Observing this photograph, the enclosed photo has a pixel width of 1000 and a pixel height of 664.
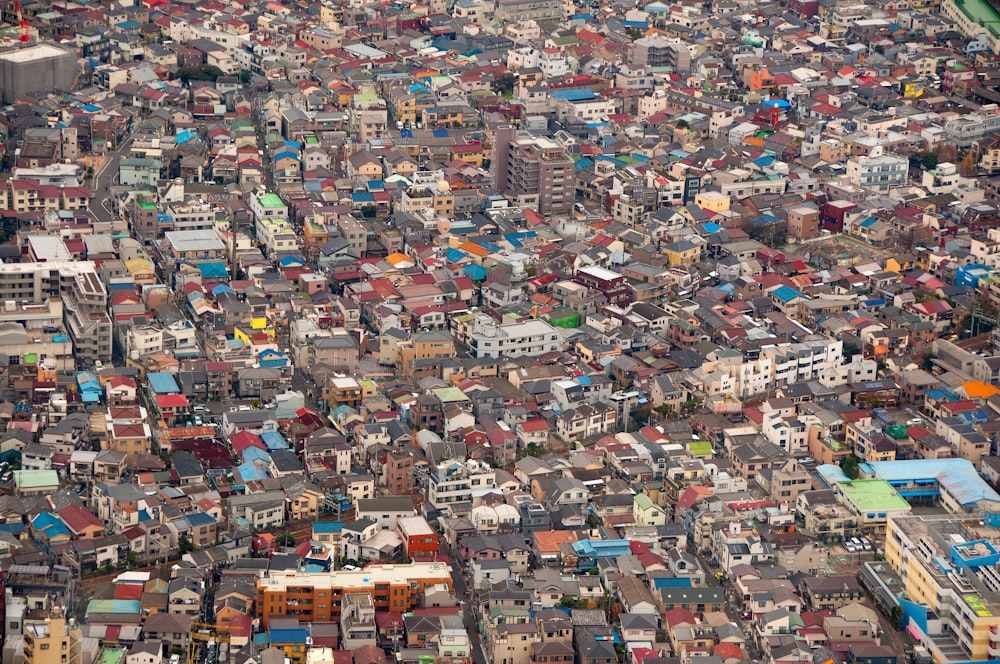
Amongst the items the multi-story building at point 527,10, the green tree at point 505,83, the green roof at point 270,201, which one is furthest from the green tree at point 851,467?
the multi-story building at point 527,10

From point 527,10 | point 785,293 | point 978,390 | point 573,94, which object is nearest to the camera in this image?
point 978,390

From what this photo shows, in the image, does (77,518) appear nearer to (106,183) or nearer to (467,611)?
(467,611)

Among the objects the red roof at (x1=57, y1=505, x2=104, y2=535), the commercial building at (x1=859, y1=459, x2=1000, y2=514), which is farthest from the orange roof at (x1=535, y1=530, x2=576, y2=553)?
the red roof at (x1=57, y1=505, x2=104, y2=535)

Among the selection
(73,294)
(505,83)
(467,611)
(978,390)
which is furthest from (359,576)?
(505,83)

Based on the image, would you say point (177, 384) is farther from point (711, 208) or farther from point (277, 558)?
point (711, 208)

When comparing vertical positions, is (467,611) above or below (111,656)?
below

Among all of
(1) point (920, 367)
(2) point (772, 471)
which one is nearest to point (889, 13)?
(1) point (920, 367)
